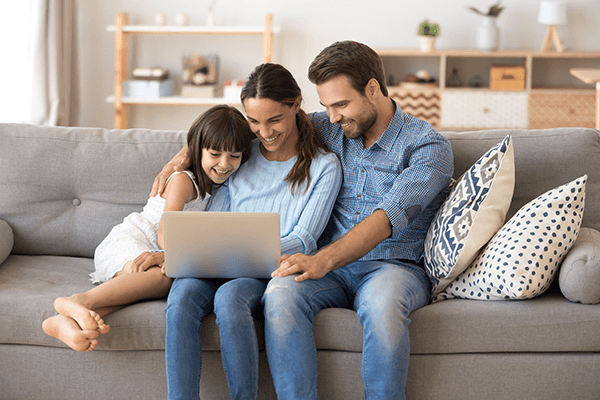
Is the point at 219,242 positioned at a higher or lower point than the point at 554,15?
lower

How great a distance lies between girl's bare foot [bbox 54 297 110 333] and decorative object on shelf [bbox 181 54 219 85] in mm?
3084

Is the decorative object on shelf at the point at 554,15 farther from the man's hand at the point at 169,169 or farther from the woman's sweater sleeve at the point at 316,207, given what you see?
the man's hand at the point at 169,169

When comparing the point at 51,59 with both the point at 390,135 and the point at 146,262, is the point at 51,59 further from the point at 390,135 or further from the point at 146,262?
the point at 390,135

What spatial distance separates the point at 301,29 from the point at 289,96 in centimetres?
296

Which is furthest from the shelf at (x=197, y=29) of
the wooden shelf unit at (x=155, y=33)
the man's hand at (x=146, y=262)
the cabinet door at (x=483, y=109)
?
the man's hand at (x=146, y=262)

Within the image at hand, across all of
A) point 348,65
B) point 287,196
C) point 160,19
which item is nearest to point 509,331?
point 287,196

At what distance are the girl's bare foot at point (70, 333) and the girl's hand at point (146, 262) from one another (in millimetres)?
239

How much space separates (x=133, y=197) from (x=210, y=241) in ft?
2.18

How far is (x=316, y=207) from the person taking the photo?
1.69 m

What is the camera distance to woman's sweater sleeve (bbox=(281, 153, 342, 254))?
1.66 meters

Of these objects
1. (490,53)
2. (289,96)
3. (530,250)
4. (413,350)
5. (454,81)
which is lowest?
(413,350)

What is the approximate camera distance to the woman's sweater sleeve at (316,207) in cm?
166

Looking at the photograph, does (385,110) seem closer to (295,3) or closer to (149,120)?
(295,3)

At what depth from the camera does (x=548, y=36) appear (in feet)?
14.0
